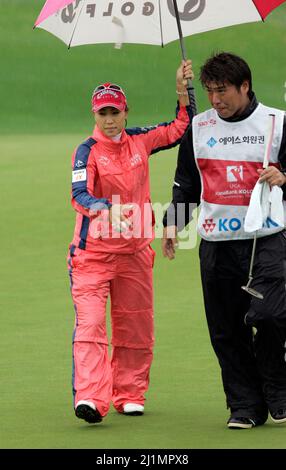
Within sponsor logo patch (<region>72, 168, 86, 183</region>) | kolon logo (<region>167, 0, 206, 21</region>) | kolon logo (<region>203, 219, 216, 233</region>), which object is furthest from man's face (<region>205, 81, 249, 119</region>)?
kolon logo (<region>167, 0, 206, 21</region>)

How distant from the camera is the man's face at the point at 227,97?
7586mm

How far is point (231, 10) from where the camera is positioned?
8.82 m

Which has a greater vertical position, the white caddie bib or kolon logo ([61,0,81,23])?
kolon logo ([61,0,81,23])

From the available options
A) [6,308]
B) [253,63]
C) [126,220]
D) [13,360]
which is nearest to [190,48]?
[253,63]

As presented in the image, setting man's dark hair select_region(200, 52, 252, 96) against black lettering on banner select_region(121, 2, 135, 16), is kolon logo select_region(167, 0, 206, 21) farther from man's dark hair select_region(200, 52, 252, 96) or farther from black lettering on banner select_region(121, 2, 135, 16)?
man's dark hair select_region(200, 52, 252, 96)

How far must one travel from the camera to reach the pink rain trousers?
793cm

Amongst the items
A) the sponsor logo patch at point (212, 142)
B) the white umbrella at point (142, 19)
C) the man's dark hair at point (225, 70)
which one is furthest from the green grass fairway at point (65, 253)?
the white umbrella at point (142, 19)

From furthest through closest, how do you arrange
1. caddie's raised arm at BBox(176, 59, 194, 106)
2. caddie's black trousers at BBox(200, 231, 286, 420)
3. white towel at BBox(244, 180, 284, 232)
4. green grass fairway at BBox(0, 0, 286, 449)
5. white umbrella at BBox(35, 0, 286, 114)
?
white umbrella at BBox(35, 0, 286, 114) → caddie's raised arm at BBox(176, 59, 194, 106) → green grass fairway at BBox(0, 0, 286, 449) → caddie's black trousers at BBox(200, 231, 286, 420) → white towel at BBox(244, 180, 284, 232)

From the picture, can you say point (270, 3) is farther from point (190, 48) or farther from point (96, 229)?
point (190, 48)

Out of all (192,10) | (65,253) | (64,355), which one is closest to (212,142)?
(192,10)

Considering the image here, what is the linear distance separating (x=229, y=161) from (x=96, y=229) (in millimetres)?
889

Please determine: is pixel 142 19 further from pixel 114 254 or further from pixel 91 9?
pixel 114 254

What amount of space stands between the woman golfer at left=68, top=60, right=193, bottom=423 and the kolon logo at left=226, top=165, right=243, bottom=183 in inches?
23.3

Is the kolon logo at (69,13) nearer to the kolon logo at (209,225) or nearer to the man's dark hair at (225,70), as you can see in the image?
the man's dark hair at (225,70)
